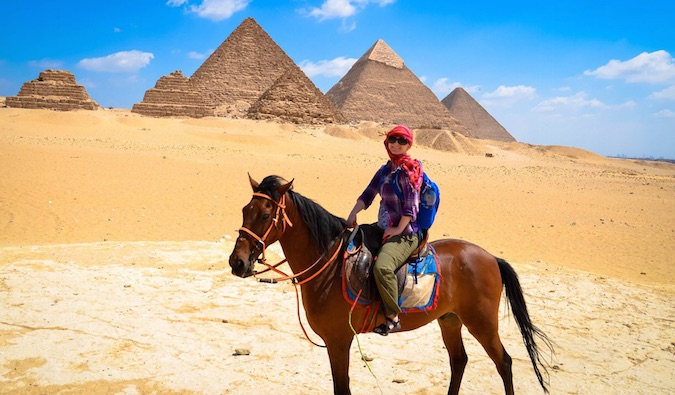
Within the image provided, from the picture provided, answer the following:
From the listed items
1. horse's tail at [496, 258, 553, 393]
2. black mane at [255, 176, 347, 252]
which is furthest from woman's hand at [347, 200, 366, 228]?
horse's tail at [496, 258, 553, 393]

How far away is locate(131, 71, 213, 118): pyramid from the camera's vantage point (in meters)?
48.7

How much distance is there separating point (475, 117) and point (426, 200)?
120335 mm

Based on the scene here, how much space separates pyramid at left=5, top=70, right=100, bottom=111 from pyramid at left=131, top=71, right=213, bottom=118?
5.41m

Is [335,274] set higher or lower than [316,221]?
lower

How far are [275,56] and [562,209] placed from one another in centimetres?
7031

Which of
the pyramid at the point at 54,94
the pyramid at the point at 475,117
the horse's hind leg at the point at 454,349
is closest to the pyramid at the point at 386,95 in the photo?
the pyramid at the point at 475,117

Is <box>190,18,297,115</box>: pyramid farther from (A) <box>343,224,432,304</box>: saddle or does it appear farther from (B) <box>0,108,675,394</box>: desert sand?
(A) <box>343,224,432,304</box>: saddle

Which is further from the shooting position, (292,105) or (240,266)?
(292,105)

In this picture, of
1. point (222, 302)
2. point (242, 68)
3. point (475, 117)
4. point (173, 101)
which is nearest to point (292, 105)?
point (173, 101)

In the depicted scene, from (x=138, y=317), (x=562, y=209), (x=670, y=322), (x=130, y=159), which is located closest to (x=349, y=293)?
(x=138, y=317)

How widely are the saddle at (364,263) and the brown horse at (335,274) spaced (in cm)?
8

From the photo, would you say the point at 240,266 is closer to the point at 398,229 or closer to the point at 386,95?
the point at 398,229

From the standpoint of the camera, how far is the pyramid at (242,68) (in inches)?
2785

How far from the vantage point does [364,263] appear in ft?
9.57
